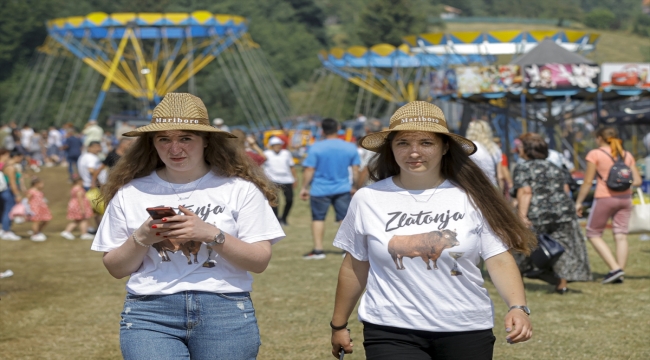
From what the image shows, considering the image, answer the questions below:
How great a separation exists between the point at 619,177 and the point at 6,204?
990cm

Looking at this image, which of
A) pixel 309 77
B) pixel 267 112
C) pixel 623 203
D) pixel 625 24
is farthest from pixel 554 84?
pixel 625 24

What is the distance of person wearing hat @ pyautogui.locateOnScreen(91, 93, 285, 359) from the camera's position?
3699 mm

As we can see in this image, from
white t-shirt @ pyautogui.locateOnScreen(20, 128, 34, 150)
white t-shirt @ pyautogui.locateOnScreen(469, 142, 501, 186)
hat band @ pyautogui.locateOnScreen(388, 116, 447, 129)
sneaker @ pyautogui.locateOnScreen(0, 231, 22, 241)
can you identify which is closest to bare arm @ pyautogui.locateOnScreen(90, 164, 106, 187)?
sneaker @ pyautogui.locateOnScreen(0, 231, 22, 241)

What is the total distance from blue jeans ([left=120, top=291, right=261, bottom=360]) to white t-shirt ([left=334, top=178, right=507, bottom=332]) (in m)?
0.52

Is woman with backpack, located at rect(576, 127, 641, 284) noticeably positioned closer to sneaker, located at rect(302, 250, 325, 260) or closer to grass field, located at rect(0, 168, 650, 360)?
grass field, located at rect(0, 168, 650, 360)

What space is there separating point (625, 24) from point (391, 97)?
3161 inches

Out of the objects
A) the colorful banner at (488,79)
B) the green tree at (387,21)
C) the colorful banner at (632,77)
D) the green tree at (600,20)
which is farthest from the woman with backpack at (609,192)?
the green tree at (600,20)

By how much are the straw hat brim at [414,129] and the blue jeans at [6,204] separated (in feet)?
40.6

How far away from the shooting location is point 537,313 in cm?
861

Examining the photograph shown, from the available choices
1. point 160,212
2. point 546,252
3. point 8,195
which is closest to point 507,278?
point 160,212

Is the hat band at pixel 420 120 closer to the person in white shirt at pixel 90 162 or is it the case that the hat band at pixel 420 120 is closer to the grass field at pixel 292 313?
the grass field at pixel 292 313

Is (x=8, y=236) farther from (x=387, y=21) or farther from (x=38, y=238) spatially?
(x=387, y=21)

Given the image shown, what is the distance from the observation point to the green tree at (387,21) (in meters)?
71.9

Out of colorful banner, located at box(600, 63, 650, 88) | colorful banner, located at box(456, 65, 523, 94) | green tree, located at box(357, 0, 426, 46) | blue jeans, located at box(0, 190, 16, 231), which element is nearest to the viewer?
blue jeans, located at box(0, 190, 16, 231)
